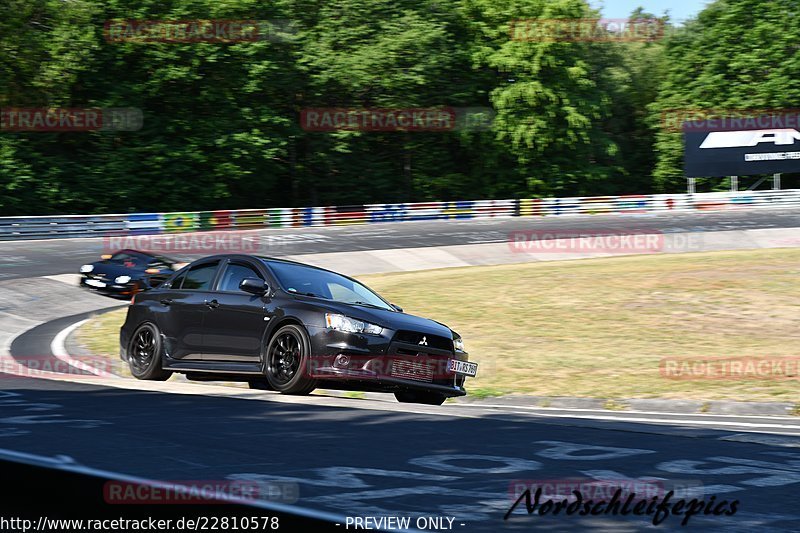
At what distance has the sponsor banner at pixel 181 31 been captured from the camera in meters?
53.0

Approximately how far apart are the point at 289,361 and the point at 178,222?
116ft

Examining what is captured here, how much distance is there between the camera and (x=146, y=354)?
12312mm

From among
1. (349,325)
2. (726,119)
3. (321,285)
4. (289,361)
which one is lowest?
(289,361)

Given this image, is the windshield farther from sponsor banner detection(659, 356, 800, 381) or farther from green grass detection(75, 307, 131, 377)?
sponsor banner detection(659, 356, 800, 381)

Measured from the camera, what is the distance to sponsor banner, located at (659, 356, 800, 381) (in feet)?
45.2

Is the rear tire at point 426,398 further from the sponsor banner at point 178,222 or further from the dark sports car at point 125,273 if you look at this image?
the sponsor banner at point 178,222

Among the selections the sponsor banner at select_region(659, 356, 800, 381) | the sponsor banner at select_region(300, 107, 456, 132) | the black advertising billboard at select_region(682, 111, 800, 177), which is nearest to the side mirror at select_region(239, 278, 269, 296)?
the sponsor banner at select_region(659, 356, 800, 381)

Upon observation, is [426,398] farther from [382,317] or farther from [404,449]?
[404,449]

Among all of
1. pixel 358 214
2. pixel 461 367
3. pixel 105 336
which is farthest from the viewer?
pixel 358 214

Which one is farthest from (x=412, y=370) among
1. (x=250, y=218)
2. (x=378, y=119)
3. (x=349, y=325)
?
(x=378, y=119)

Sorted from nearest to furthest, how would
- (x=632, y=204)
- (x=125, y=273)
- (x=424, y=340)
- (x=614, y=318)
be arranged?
1. (x=424, y=340)
2. (x=614, y=318)
3. (x=125, y=273)
4. (x=632, y=204)

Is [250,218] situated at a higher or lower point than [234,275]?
lower

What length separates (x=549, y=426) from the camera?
8.37m

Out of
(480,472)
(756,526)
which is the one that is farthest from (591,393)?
(756,526)
